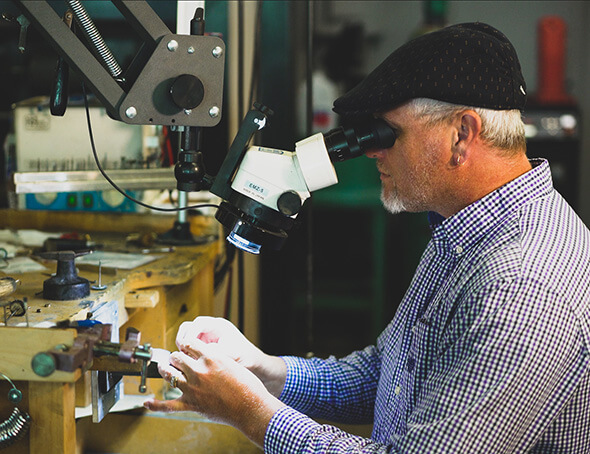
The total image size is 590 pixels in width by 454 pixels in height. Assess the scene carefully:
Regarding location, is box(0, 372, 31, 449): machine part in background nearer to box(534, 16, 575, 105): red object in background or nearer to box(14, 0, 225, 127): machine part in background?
box(14, 0, 225, 127): machine part in background

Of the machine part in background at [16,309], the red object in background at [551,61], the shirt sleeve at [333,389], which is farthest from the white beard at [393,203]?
the red object in background at [551,61]

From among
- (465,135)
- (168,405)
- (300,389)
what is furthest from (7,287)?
(465,135)

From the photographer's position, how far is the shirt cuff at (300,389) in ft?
4.45

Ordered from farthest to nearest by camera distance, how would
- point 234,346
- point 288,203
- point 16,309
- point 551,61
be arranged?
point 551,61
point 234,346
point 16,309
point 288,203

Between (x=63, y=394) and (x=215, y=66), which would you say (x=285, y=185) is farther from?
(x=63, y=394)

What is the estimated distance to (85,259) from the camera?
1.57 meters

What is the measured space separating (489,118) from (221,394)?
615 millimetres

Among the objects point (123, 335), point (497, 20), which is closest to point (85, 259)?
point (123, 335)

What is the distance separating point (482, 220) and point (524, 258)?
0.14 metres

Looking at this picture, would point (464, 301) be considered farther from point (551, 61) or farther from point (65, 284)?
point (551, 61)

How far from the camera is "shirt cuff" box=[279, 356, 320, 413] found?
1.36m

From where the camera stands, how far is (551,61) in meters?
3.53

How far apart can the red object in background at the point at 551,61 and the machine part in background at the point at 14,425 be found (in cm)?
308

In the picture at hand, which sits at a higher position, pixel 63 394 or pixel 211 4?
pixel 211 4
